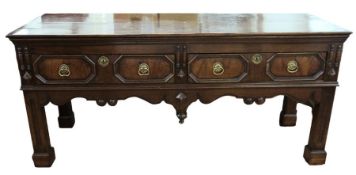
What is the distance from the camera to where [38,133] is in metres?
2.50

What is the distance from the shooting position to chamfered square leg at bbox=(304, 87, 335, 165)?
2.45 metres

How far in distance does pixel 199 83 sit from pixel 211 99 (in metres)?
0.15

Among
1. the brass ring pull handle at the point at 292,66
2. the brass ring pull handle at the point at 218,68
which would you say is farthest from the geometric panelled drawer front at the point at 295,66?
the brass ring pull handle at the point at 218,68

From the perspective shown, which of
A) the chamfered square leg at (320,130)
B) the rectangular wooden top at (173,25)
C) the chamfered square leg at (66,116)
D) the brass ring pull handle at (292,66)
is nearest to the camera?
the rectangular wooden top at (173,25)

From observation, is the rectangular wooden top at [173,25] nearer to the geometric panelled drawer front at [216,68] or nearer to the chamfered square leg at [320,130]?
the geometric panelled drawer front at [216,68]

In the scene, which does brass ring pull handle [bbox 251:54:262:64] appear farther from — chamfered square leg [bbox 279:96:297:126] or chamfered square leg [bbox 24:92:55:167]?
chamfered square leg [bbox 24:92:55:167]

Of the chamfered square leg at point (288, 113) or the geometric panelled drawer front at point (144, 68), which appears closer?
the geometric panelled drawer front at point (144, 68)

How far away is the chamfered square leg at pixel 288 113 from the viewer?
3.17 meters

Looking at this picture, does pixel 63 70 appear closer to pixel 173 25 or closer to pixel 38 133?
pixel 38 133

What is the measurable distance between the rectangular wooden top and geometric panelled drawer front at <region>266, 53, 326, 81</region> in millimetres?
166

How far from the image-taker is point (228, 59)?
7.51 ft

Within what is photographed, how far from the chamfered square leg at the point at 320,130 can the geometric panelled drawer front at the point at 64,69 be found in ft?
5.19

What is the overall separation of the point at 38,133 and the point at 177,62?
1124 millimetres

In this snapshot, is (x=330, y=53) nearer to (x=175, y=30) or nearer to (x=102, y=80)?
(x=175, y=30)
